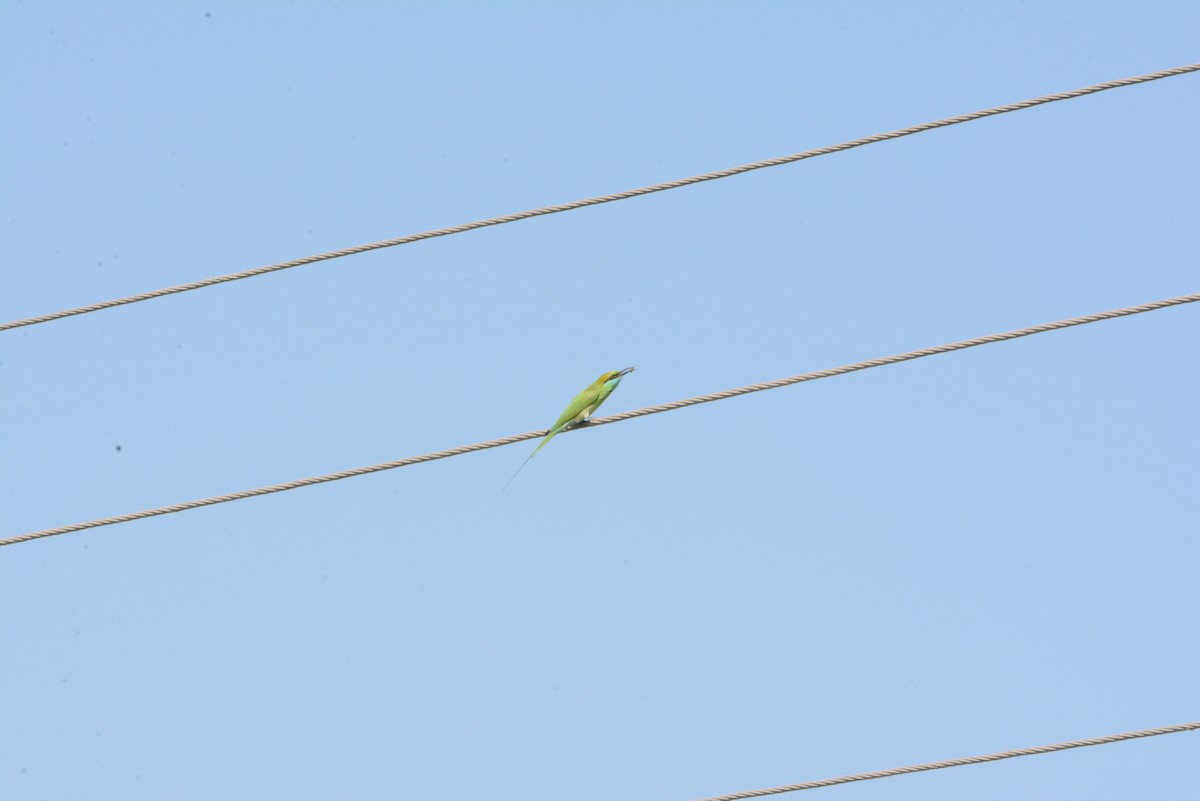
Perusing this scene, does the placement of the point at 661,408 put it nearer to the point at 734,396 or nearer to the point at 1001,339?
the point at 734,396

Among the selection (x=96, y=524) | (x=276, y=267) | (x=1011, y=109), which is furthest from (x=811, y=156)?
(x=96, y=524)

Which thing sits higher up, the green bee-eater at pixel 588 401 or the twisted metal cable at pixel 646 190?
the twisted metal cable at pixel 646 190

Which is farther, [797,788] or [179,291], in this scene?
[179,291]

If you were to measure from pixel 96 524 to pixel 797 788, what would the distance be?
10.3 ft

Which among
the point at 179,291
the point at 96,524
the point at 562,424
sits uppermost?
the point at 179,291

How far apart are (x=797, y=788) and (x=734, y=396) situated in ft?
5.73

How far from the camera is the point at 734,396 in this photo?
336 inches

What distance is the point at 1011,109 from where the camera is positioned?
8320 mm

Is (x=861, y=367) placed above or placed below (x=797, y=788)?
above

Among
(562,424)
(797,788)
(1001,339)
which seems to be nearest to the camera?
(797,788)

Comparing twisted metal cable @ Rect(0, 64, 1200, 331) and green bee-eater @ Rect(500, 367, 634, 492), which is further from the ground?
twisted metal cable @ Rect(0, 64, 1200, 331)

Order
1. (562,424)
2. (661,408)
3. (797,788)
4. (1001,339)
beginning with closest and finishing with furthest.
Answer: (797,788) < (1001,339) < (661,408) < (562,424)

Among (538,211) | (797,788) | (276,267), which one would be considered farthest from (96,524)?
(797,788)

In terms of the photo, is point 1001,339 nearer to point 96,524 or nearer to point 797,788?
point 797,788
